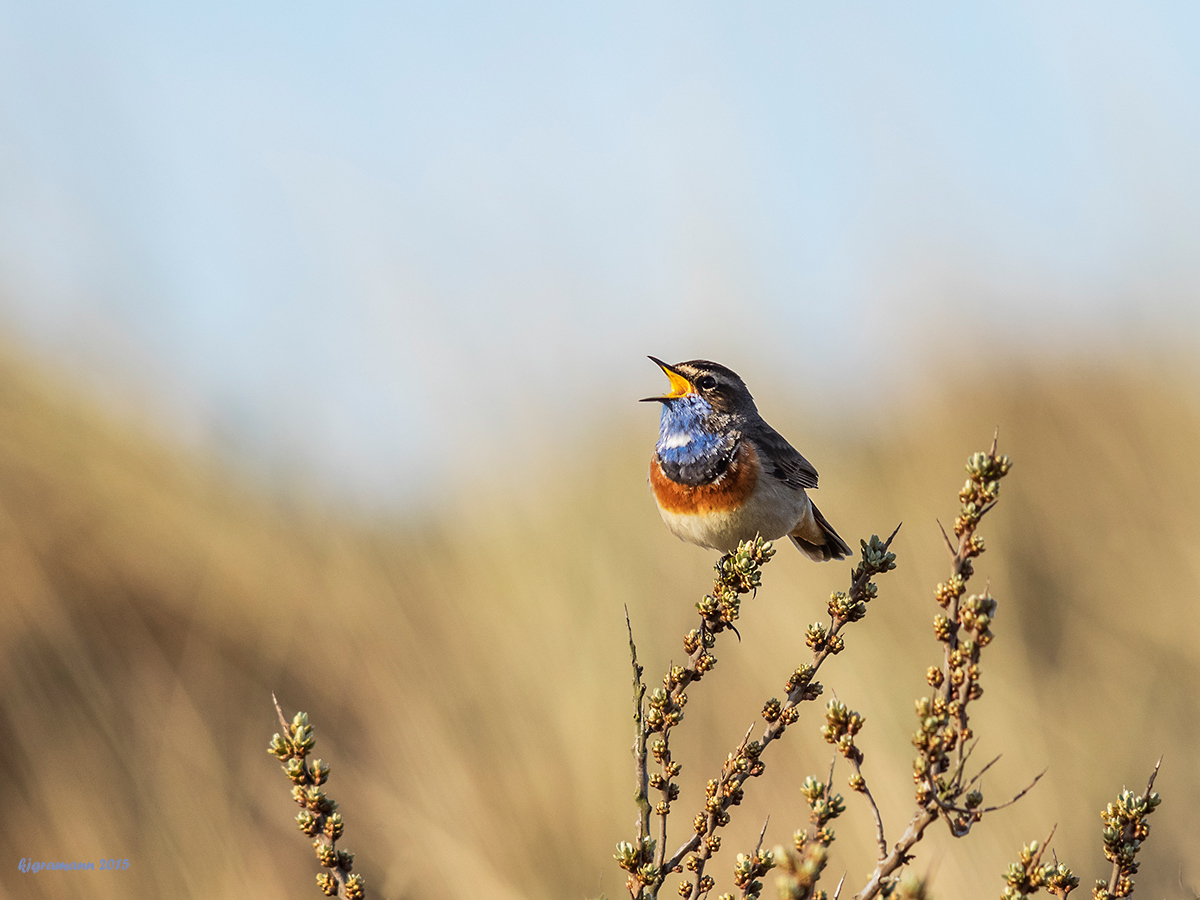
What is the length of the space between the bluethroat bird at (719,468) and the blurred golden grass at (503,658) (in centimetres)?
102

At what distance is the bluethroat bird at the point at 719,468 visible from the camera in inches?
137

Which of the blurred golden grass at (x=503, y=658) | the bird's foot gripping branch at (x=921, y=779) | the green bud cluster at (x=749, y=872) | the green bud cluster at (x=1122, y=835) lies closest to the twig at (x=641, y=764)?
the bird's foot gripping branch at (x=921, y=779)

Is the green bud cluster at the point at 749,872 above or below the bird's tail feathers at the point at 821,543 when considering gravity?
below

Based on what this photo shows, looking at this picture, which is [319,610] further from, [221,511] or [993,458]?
[993,458]

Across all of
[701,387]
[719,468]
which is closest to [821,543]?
[719,468]

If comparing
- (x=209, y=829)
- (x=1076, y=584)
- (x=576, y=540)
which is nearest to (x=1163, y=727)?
(x=1076, y=584)

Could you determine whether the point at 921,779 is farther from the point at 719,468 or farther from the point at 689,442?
the point at 689,442

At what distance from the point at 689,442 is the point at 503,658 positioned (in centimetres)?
170

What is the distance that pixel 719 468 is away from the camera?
3.54 meters

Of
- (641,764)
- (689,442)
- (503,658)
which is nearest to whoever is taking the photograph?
(641,764)

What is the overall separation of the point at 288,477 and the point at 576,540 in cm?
167

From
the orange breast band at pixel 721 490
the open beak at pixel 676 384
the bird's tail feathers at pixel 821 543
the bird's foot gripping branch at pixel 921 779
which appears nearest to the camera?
the bird's foot gripping branch at pixel 921 779

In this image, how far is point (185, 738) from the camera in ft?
13.6

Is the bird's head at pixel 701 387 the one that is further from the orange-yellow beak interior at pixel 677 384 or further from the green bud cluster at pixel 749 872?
the green bud cluster at pixel 749 872
